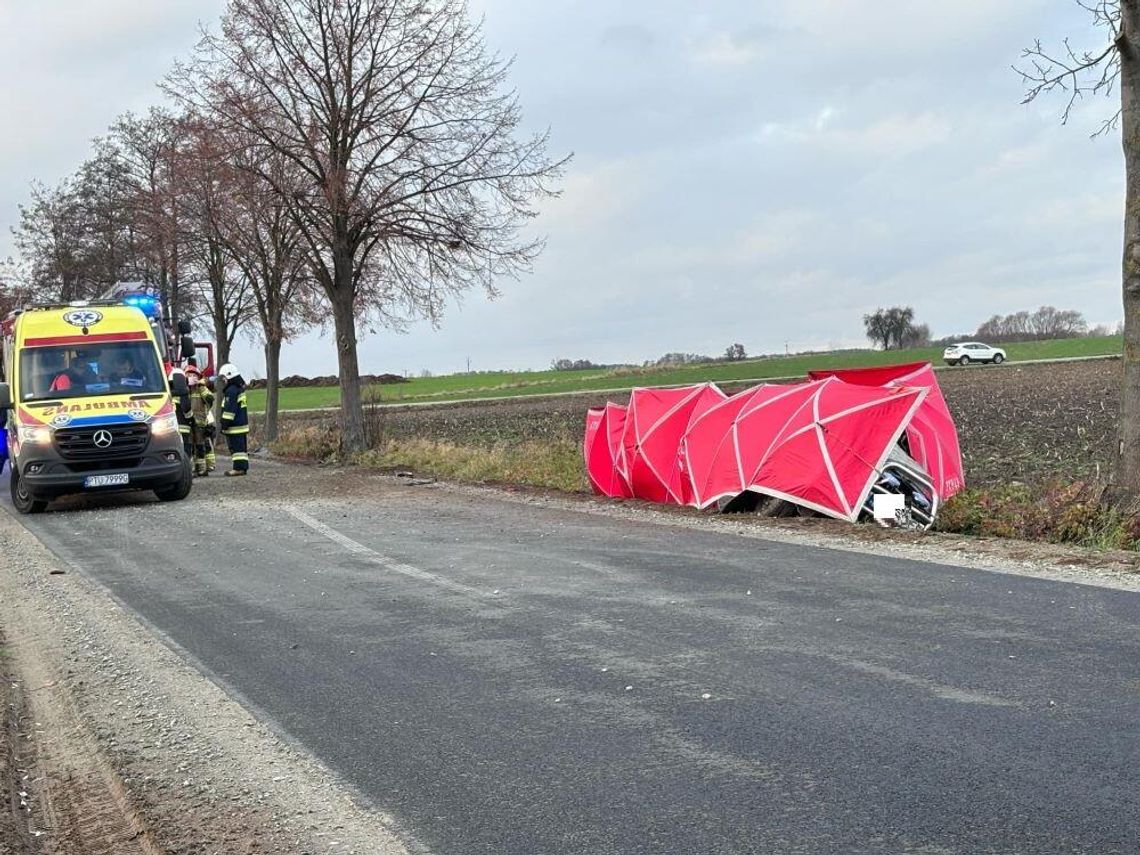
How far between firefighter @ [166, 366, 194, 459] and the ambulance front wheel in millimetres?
328

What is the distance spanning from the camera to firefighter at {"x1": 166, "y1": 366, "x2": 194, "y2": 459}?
17080 mm

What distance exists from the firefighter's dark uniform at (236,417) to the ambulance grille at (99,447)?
15.8 ft

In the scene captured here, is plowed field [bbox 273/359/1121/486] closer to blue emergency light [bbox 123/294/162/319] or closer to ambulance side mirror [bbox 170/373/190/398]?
blue emergency light [bbox 123/294/162/319]

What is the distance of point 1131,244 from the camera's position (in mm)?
11766

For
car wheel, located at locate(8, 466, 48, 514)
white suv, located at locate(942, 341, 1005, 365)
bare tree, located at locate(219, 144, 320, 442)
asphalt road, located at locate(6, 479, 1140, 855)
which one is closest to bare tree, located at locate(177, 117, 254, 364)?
bare tree, located at locate(219, 144, 320, 442)

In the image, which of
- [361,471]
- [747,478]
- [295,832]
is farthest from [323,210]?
[295,832]

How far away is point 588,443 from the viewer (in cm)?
1706

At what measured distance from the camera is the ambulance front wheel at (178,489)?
16875 millimetres

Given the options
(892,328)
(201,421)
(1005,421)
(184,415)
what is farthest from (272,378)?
(892,328)

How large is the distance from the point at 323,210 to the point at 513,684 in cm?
1970

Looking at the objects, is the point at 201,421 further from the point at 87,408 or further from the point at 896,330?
the point at 896,330

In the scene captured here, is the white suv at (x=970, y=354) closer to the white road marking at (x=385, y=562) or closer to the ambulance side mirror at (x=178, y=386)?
the ambulance side mirror at (x=178, y=386)

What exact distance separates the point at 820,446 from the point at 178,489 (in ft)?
31.6

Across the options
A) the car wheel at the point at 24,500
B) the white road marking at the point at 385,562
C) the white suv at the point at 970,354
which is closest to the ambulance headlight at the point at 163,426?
the car wheel at the point at 24,500
